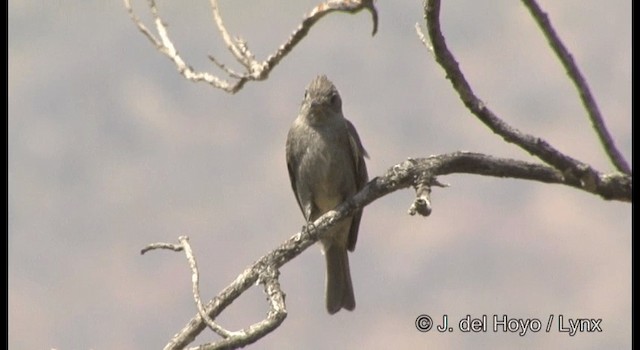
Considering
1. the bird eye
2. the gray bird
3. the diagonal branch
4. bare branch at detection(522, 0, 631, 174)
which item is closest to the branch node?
the diagonal branch

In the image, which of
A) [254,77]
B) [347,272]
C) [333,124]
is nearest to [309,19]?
[254,77]

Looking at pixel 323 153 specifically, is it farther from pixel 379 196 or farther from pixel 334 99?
pixel 379 196

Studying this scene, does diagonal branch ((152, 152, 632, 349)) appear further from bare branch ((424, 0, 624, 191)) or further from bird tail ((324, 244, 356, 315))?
bird tail ((324, 244, 356, 315))

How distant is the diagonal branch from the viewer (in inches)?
159

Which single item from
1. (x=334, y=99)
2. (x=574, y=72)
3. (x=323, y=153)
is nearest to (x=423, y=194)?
(x=574, y=72)

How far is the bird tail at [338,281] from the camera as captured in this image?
29.2ft

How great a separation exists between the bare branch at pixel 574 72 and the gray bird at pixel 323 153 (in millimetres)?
4188

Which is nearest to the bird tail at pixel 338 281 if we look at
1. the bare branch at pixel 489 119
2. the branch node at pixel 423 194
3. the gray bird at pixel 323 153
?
the gray bird at pixel 323 153

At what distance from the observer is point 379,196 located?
4938 mm

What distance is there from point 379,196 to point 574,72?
1.35 m

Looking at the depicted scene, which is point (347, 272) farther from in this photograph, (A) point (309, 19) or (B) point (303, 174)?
(A) point (309, 19)

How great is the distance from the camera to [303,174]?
8328 millimetres

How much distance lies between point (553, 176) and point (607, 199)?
0.74 ft

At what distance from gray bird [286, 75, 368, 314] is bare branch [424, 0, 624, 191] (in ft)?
12.6
